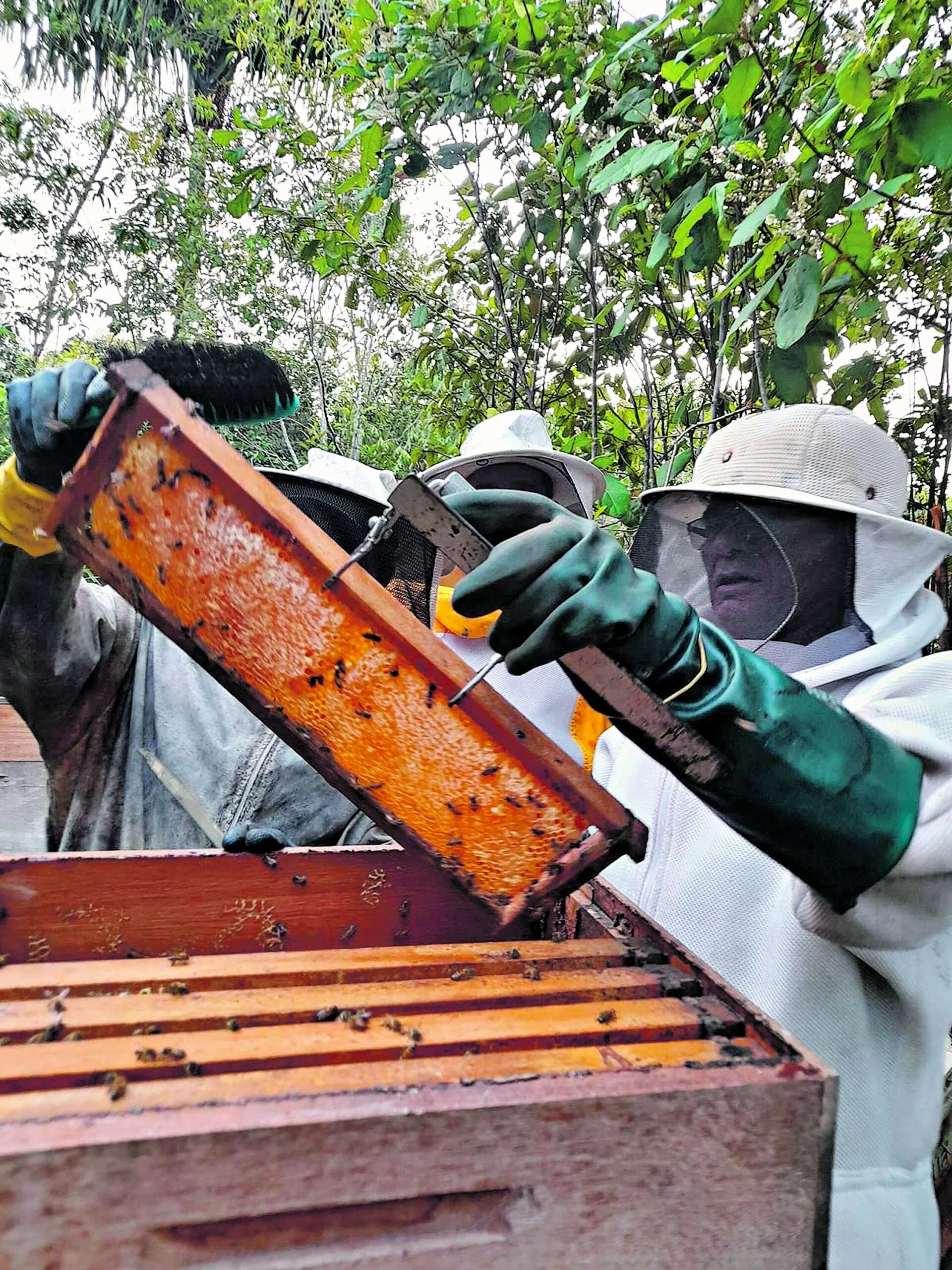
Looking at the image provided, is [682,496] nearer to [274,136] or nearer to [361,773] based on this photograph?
[361,773]

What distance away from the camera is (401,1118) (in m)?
0.66

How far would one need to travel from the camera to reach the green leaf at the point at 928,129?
5.08ft

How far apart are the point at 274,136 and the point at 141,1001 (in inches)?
345

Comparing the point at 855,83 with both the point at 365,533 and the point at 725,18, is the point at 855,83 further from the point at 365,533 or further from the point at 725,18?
the point at 365,533

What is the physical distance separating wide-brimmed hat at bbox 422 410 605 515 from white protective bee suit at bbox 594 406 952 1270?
1039mm

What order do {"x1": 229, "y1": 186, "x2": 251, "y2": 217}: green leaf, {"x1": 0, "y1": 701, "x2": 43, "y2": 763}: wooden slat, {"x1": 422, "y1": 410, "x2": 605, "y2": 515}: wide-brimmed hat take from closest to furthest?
{"x1": 422, "y1": 410, "x2": 605, "y2": 515}: wide-brimmed hat < {"x1": 229, "y1": 186, "x2": 251, "y2": 217}: green leaf < {"x1": 0, "y1": 701, "x2": 43, "y2": 763}: wooden slat

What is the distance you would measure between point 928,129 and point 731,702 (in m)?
1.39

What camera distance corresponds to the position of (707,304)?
3131 mm

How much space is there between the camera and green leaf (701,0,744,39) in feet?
5.43

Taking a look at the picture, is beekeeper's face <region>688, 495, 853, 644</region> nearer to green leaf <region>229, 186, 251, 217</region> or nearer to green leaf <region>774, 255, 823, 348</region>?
green leaf <region>774, 255, 823, 348</region>

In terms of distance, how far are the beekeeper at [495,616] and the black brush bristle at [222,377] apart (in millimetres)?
1275

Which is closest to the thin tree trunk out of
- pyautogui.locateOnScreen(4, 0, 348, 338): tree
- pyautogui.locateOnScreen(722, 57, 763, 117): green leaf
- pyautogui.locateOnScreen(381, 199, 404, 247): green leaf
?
pyautogui.locateOnScreen(4, 0, 348, 338): tree

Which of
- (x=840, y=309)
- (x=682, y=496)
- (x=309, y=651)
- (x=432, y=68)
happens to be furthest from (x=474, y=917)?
(x=432, y=68)

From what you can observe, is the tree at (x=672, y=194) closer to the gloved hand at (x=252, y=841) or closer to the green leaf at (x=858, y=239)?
the green leaf at (x=858, y=239)
